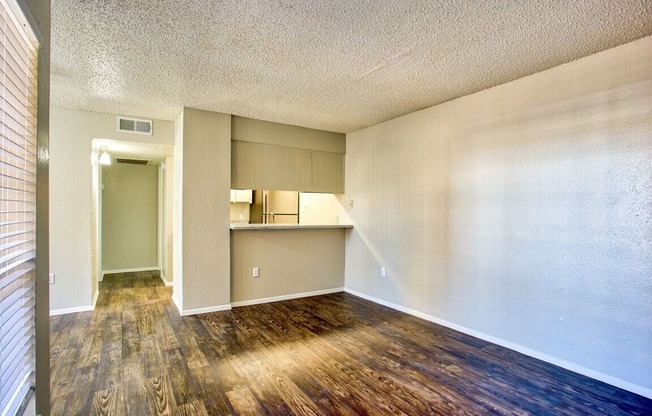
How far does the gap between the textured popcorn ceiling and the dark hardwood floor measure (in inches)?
99.1

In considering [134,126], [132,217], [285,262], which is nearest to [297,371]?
[285,262]

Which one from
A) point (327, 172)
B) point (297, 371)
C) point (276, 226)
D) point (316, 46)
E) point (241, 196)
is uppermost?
point (316, 46)

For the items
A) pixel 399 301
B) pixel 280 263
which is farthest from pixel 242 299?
pixel 399 301

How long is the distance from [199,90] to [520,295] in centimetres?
373

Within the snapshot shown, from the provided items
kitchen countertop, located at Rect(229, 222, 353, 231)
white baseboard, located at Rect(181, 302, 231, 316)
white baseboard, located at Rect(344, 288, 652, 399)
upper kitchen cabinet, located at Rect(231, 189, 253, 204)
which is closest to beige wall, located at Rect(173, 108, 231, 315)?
white baseboard, located at Rect(181, 302, 231, 316)

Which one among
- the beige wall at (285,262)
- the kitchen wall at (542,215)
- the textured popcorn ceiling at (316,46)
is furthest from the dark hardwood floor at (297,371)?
the textured popcorn ceiling at (316,46)

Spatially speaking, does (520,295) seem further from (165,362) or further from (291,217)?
(291,217)

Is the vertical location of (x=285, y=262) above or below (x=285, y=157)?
below

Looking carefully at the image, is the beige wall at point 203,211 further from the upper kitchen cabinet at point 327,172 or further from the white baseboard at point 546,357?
the white baseboard at point 546,357

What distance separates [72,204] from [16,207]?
11.6ft

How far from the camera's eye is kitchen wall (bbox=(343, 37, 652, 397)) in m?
2.46

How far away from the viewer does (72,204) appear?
13.7ft

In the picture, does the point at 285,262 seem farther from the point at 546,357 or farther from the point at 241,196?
the point at 546,357

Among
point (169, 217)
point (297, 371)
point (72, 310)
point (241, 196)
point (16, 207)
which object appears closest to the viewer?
point (16, 207)
